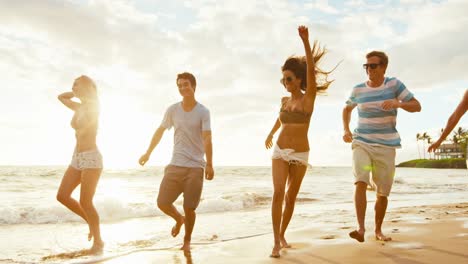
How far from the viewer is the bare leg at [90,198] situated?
19.0 feet

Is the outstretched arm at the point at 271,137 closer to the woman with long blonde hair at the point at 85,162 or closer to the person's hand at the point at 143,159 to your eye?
the person's hand at the point at 143,159

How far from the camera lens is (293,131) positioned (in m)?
5.21

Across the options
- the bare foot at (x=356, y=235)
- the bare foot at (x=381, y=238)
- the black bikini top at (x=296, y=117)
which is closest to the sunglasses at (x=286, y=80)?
the black bikini top at (x=296, y=117)

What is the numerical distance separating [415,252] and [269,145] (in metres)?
2.04

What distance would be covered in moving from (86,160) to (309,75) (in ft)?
9.75

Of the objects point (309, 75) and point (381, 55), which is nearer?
point (309, 75)

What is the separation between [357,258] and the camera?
459cm

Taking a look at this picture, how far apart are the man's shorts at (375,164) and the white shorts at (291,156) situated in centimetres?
64

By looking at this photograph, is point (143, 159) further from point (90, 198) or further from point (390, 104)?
point (390, 104)

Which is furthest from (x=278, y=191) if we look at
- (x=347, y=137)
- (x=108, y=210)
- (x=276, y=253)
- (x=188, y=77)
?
(x=108, y=210)

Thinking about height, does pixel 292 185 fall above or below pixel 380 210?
above

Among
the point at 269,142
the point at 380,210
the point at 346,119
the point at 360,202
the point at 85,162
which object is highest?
the point at 346,119

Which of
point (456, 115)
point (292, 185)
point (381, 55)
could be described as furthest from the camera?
point (381, 55)

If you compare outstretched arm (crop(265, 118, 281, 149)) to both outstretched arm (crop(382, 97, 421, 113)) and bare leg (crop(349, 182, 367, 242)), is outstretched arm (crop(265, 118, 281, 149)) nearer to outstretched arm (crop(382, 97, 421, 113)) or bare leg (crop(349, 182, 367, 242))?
bare leg (crop(349, 182, 367, 242))
